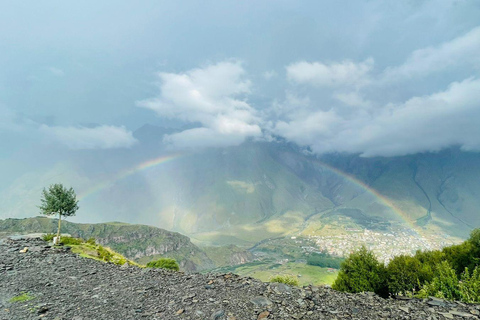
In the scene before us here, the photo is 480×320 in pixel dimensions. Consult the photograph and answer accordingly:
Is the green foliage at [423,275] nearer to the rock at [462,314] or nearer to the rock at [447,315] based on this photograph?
the rock at [462,314]

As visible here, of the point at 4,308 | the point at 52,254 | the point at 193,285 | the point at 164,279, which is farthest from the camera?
the point at 52,254

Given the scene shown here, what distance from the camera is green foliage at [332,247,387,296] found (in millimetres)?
27877

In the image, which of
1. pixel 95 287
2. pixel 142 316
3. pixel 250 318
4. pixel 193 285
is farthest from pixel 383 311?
pixel 95 287

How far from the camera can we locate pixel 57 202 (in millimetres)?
28000

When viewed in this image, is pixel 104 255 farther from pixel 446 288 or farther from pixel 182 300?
pixel 446 288

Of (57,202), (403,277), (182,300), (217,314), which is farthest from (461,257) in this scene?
(57,202)

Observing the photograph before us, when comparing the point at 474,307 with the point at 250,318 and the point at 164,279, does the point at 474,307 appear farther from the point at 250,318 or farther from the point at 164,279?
the point at 164,279

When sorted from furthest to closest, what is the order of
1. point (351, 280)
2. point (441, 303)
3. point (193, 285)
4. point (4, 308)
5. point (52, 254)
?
point (351, 280), point (52, 254), point (193, 285), point (441, 303), point (4, 308)

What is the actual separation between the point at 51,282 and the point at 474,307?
851 inches

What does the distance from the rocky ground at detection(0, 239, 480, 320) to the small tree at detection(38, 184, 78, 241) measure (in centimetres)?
1559

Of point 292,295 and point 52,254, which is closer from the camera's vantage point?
point 292,295

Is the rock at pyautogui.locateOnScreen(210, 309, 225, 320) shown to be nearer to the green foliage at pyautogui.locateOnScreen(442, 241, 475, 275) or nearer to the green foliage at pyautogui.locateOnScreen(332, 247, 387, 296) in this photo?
the green foliage at pyautogui.locateOnScreen(332, 247, 387, 296)

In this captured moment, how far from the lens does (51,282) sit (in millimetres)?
12875

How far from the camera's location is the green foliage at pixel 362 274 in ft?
91.5
